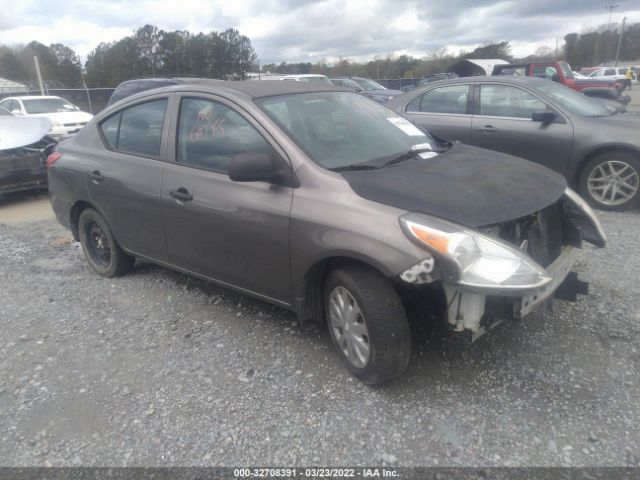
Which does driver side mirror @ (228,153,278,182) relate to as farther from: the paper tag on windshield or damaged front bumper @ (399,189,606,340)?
the paper tag on windshield

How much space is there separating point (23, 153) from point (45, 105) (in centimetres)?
738

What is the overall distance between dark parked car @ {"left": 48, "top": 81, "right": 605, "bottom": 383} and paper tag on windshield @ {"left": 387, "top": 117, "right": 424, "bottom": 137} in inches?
0.7

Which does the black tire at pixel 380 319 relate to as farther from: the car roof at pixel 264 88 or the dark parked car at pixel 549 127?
the dark parked car at pixel 549 127

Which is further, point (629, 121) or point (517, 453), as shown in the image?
point (629, 121)

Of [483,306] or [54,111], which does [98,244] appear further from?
[54,111]

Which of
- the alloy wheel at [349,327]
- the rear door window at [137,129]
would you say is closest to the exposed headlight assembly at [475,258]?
the alloy wheel at [349,327]

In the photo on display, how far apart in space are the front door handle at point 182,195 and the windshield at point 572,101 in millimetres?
4728

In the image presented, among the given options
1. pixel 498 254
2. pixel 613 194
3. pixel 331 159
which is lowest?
pixel 613 194

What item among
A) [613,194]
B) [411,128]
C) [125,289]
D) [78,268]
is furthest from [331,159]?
[613,194]

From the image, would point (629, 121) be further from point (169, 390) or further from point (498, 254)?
point (169, 390)

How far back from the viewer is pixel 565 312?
3615 mm

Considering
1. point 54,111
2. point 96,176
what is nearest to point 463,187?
point 96,176

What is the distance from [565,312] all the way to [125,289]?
11.5 feet

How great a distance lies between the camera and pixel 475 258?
245cm
